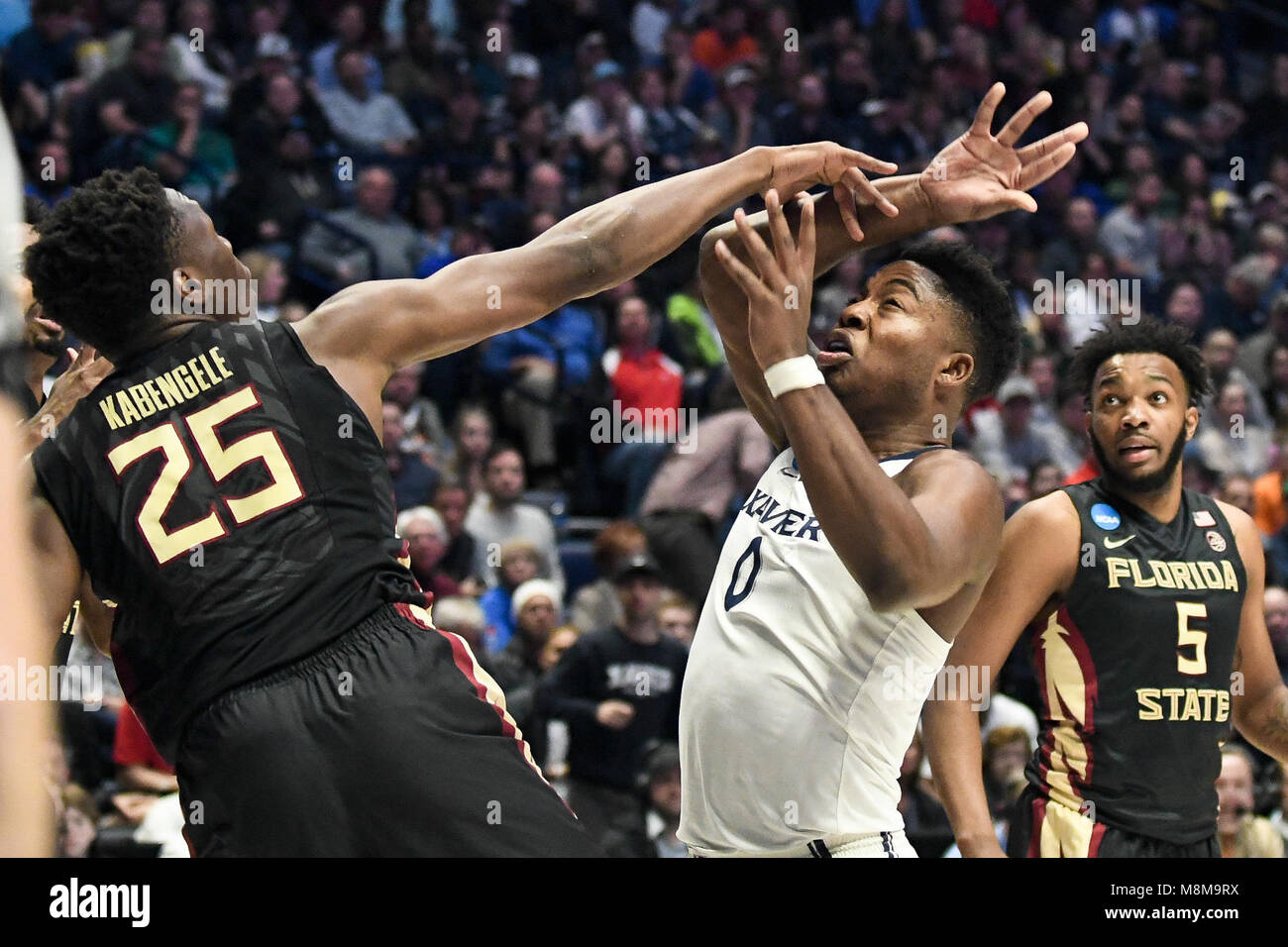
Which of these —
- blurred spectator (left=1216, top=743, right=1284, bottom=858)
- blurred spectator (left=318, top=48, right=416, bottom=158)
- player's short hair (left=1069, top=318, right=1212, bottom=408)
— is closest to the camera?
player's short hair (left=1069, top=318, right=1212, bottom=408)

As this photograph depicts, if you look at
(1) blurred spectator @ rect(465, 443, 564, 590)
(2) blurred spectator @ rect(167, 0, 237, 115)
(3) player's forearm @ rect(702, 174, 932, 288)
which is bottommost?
(1) blurred spectator @ rect(465, 443, 564, 590)

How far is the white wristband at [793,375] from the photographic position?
2.81 metres

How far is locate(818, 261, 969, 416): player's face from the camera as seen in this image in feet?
10.8

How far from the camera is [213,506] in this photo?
2.71m

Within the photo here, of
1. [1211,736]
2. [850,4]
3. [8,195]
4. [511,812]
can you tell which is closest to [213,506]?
[511,812]

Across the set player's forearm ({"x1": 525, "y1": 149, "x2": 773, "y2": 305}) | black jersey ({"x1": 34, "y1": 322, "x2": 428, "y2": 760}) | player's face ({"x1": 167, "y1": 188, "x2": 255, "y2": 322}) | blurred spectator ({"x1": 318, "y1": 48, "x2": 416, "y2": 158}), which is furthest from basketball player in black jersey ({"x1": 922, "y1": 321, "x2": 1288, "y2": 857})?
blurred spectator ({"x1": 318, "y1": 48, "x2": 416, "y2": 158})

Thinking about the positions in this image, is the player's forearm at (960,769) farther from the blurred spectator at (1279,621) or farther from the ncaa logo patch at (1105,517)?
the blurred spectator at (1279,621)

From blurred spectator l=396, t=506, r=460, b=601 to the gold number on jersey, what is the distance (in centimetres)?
397

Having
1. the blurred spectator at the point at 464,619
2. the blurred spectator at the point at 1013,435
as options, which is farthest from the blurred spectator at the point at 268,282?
the blurred spectator at the point at 1013,435

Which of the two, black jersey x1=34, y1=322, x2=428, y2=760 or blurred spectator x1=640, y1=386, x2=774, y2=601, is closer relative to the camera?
black jersey x1=34, y1=322, x2=428, y2=760

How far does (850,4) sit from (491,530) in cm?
752

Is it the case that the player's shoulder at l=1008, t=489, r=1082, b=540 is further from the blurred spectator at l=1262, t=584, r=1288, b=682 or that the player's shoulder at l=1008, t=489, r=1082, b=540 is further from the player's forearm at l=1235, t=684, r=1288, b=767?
the blurred spectator at l=1262, t=584, r=1288, b=682

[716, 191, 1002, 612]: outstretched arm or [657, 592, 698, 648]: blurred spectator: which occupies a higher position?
[716, 191, 1002, 612]: outstretched arm
